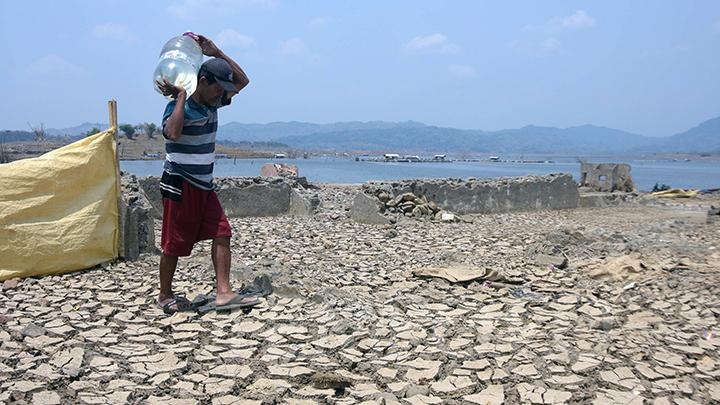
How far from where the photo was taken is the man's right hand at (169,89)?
13.8 feet

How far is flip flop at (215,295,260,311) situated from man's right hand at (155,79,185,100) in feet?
5.17

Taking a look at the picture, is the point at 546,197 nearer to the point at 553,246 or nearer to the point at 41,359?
the point at 553,246

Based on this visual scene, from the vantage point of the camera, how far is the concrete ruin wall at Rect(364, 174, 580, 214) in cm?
1345

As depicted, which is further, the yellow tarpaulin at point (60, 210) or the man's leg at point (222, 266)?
the yellow tarpaulin at point (60, 210)

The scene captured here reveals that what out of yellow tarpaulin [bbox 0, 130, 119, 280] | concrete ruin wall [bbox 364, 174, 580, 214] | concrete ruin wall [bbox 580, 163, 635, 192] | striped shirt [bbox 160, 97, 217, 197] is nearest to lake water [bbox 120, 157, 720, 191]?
concrete ruin wall [bbox 580, 163, 635, 192]

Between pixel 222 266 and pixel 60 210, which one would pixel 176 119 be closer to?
pixel 222 266

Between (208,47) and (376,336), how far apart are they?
8.22 feet

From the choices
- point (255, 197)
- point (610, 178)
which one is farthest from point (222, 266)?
point (610, 178)

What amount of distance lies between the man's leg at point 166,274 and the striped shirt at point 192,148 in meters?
0.53

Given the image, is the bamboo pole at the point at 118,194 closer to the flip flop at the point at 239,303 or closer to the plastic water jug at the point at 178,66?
the plastic water jug at the point at 178,66

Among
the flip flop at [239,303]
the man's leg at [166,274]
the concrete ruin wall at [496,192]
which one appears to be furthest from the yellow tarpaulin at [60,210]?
the concrete ruin wall at [496,192]

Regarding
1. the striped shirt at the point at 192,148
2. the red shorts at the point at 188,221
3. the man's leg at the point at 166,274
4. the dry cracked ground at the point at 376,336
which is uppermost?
the striped shirt at the point at 192,148

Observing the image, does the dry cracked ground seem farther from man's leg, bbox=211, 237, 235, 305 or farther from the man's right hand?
the man's right hand

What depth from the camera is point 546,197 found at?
15242 mm
